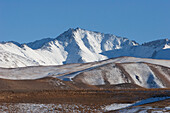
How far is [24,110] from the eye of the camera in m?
37.9

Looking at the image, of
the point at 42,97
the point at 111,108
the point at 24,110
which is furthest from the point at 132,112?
the point at 42,97

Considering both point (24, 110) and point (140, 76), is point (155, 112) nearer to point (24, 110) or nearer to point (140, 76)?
point (24, 110)

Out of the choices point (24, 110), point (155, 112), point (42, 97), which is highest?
point (42, 97)

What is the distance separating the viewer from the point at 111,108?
4128 centimetres

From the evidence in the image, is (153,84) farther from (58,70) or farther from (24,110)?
(24,110)

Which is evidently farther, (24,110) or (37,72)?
(37,72)

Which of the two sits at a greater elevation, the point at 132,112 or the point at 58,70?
the point at 58,70

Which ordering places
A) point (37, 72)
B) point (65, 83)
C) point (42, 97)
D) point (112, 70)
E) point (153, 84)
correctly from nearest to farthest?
point (42, 97) < point (65, 83) < point (153, 84) < point (112, 70) < point (37, 72)

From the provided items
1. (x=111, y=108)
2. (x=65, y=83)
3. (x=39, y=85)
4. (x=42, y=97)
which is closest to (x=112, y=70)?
(x=65, y=83)

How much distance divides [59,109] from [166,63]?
113586mm

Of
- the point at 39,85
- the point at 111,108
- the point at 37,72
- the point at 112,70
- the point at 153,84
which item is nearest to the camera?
the point at 111,108

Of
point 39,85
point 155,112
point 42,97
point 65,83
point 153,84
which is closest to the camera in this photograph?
point 155,112

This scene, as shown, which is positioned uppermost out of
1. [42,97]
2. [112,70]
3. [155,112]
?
[112,70]

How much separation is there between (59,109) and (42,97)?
12.4 metres
